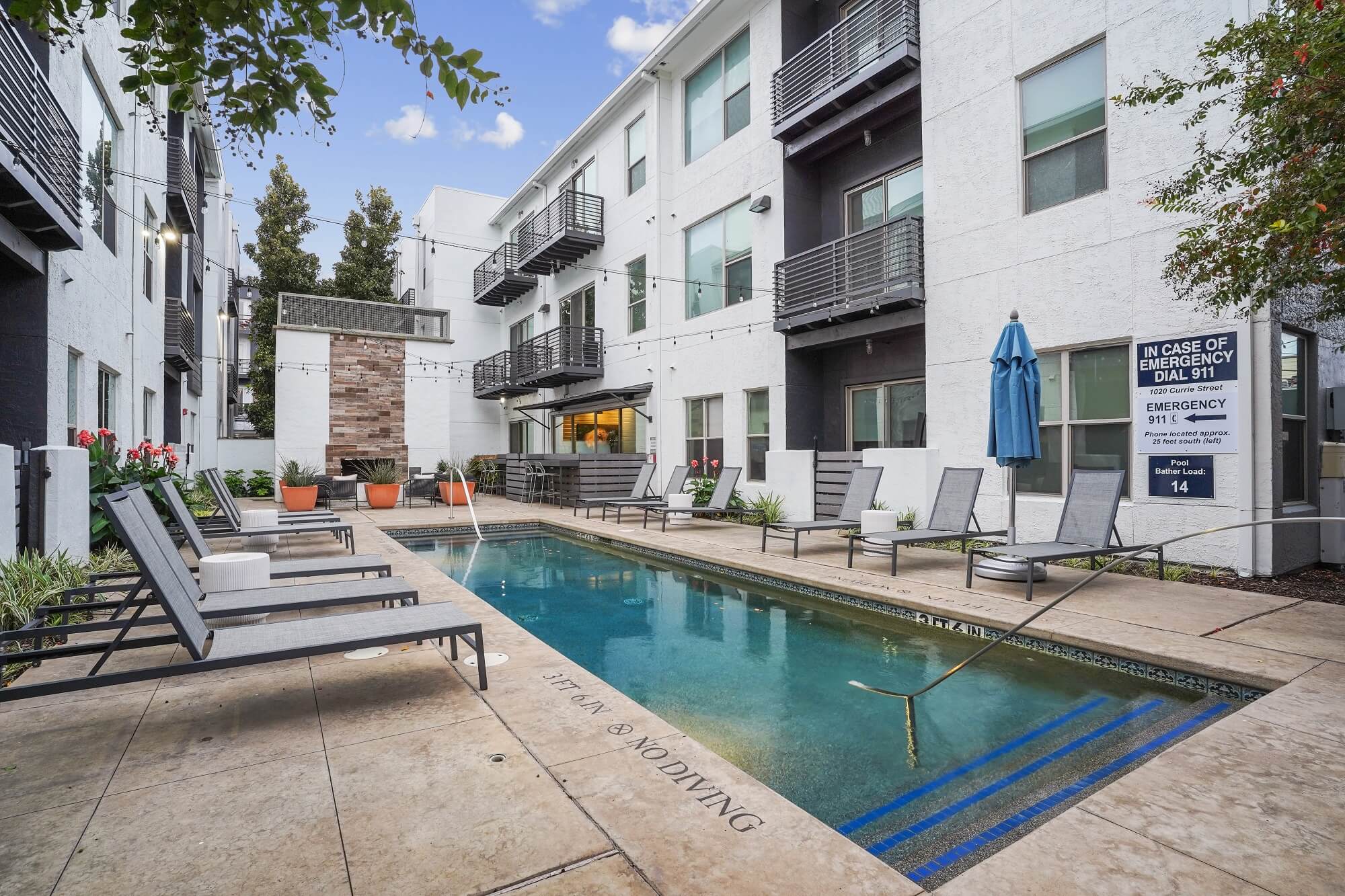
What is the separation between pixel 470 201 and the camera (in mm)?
21609

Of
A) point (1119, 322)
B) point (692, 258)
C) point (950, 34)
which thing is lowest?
point (1119, 322)

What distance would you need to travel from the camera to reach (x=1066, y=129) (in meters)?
7.38

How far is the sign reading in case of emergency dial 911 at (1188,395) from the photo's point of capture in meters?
6.03

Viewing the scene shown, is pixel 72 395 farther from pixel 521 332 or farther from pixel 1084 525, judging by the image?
pixel 521 332

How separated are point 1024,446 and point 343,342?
15358mm

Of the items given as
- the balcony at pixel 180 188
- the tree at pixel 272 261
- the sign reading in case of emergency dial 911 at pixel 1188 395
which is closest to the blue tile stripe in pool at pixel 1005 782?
the sign reading in case of emergency dial 911 at pixel 1188 395

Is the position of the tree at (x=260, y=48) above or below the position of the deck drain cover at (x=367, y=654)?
above

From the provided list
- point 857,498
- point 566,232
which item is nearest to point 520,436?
point 566,232

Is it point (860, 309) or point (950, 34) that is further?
point (860, 309)

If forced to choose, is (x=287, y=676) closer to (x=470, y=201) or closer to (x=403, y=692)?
(x=403, y=692)

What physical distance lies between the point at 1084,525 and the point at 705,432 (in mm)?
7542

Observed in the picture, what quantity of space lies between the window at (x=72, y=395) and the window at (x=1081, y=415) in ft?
31.4

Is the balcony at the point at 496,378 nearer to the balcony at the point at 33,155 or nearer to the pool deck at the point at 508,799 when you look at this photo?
the balcony at the point at 33,155

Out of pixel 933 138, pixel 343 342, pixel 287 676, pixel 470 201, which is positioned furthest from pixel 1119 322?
pixel 470 201
